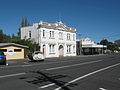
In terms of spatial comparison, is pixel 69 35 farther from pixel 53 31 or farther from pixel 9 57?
pixel 9 57

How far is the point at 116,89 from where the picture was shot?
26.7 feet

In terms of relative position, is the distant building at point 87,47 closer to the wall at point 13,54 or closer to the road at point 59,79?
the wall at point 13,54

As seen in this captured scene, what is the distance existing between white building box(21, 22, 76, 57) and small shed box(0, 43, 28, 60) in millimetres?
6764

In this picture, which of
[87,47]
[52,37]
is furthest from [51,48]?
[87,47]

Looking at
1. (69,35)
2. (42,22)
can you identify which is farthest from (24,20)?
(42,22)

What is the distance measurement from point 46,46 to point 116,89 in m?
35.6

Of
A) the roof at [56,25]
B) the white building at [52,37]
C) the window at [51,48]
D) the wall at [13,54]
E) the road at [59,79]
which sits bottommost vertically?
the road at [59,79]

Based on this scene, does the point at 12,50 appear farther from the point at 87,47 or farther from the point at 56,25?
the point at 87,47

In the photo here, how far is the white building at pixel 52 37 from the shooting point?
42750 millimetres

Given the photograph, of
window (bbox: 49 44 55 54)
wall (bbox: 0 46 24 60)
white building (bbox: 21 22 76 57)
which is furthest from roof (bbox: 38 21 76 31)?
wall (bbox: 0 46 24 60)

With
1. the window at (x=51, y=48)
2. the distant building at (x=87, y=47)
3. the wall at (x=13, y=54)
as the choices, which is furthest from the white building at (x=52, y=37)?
the distant building at (x=87, y=47)

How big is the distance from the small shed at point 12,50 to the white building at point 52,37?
22.2 ft

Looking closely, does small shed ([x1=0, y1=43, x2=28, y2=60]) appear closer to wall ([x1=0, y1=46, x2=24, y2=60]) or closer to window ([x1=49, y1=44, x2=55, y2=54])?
wall ([x1=0, y1=46, x2=24, y2=60])

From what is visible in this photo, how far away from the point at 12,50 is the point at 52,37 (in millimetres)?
13464
